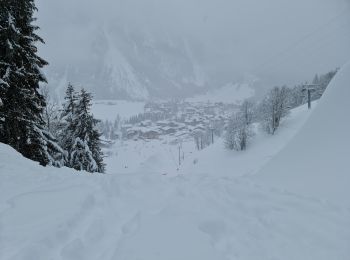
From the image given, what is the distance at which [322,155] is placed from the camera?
953 cm

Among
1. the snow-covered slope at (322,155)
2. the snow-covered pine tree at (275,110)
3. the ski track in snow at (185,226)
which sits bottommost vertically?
the ski track in snow at (185,226)

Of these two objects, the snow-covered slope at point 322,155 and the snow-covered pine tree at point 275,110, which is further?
the snow-covered pine tree at point 275,110

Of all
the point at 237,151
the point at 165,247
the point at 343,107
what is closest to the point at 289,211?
the point at 165,247

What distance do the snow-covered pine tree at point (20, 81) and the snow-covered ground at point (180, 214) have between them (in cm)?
319

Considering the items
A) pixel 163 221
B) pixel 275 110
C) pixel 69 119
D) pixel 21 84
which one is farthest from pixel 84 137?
pixel 275 110

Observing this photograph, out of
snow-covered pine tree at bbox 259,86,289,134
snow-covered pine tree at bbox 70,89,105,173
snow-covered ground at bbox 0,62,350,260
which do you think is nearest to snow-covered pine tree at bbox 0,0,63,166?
snow-covered ground at bbox 0,62,350,260

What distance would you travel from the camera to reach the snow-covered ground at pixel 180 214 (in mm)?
3990

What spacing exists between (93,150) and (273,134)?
40665 mm

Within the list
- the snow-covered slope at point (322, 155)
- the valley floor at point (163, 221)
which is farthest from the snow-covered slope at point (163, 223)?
the snow-covered slope at point (322, 155)

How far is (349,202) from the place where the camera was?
6.33 m

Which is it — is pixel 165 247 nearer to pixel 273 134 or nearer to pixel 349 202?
pixel 349 202

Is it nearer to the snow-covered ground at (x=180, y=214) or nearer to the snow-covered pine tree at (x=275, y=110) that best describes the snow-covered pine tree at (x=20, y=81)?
the snow-covered ground at (x=180, y=214)

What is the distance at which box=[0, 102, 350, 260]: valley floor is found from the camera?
3947 mm

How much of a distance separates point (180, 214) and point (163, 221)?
53 cm
